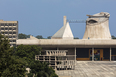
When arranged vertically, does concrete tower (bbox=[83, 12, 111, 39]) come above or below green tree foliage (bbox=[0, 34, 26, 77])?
above

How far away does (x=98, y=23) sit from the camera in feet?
217

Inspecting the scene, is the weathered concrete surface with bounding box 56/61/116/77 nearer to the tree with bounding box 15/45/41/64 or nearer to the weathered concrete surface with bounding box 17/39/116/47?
the tree with bounding box 15/45/41/64

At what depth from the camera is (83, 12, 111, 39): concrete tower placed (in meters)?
66.0

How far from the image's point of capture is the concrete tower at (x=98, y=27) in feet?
217

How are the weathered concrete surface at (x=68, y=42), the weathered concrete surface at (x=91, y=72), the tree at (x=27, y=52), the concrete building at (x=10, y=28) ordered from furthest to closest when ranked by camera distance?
the concrete building at (x=10, y=28) → the weathered concrete surface at (x=68, y=42) → the tree at (x=27, y=52) → the weathered concrete surface at (x=91, y=72)

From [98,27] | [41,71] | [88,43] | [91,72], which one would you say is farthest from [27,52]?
[98,27]

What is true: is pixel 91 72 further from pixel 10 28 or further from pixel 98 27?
pixel 10 28

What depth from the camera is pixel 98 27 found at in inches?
2598

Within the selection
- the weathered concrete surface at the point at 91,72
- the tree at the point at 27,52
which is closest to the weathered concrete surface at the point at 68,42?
the tree at the point at 27,52

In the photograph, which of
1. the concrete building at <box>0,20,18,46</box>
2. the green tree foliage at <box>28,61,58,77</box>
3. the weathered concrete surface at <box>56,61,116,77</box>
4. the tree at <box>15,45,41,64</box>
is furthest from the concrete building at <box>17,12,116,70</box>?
the concrete building at <box>0,20,18,46</box>

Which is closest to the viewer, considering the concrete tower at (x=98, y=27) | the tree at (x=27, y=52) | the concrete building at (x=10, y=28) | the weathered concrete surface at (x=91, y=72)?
the weathered concrete surface at (x=91, y=72)

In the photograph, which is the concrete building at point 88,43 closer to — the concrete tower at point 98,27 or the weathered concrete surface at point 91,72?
the concrete tower at point 98,27

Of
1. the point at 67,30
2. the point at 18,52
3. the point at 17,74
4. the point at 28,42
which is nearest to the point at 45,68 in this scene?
the point at 17,74

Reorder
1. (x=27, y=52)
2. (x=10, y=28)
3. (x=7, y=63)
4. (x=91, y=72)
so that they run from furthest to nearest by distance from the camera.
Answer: (x=10, y=28) < (x=27, y=52) < (x=91, y=72) < (x=7, y=63)
